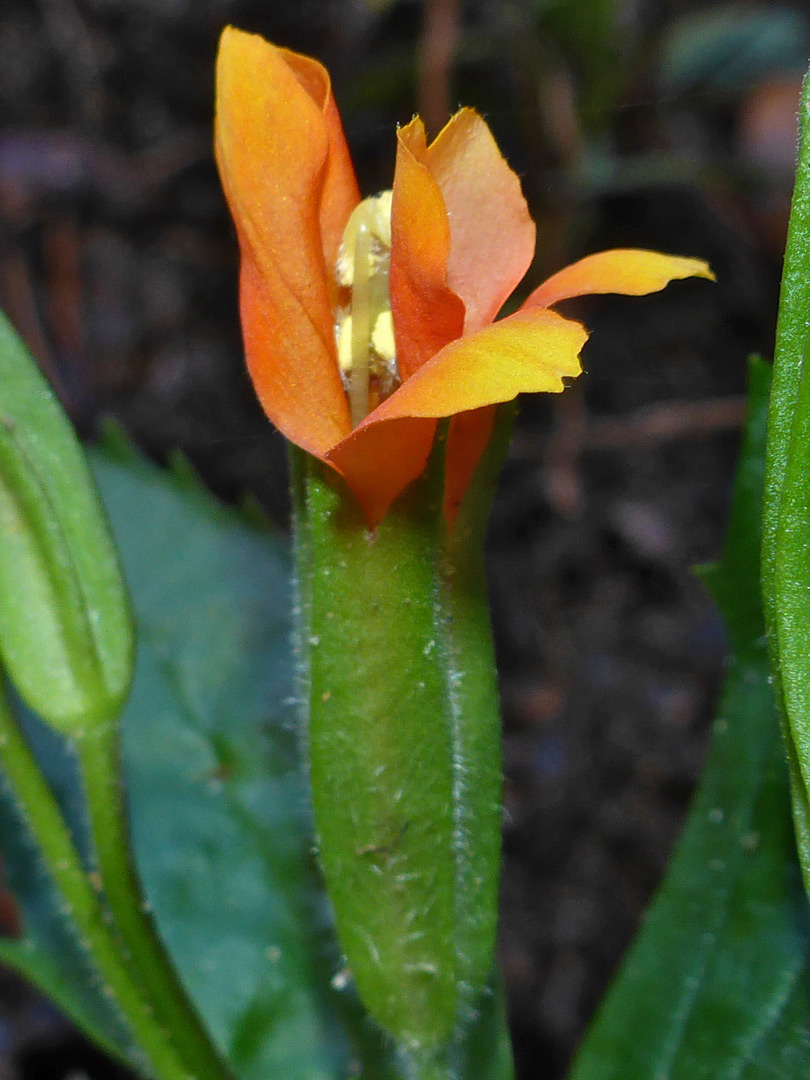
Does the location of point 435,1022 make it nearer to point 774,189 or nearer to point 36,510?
point 36,510

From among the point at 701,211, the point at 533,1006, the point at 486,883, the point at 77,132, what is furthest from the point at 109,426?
the point at 701,211

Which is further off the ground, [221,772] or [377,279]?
[377,279]

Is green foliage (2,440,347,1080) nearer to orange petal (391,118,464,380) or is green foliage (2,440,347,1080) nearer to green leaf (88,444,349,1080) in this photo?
green leaf (88,444,349,1080)

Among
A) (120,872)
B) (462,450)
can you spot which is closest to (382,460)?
(462,450)

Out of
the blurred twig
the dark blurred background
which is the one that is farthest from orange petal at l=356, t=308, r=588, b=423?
the blurred twig

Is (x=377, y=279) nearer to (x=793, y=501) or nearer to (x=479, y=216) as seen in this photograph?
(x=479, y=216)
